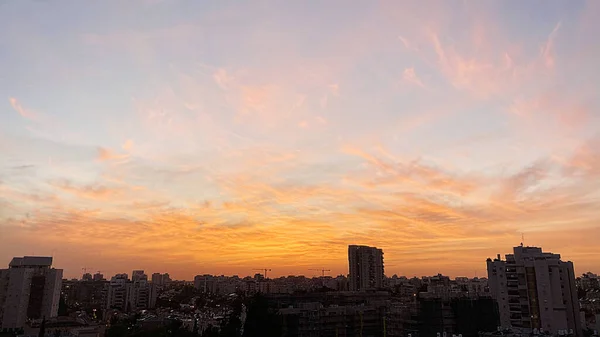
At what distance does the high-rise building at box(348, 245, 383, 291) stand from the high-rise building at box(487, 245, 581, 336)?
172 feet

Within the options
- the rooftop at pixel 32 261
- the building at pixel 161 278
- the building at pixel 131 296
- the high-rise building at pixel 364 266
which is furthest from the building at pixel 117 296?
the building at pixel 161 278

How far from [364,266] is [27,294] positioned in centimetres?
5625

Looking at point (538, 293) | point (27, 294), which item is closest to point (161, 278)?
point (27, 294)

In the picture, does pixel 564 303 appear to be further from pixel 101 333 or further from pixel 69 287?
pixel 69 287

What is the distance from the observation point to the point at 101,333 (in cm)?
3575

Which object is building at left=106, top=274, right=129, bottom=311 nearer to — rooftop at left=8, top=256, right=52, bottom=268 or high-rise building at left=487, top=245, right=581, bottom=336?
rooftop at left=8, top=256, right=52, bottom=268

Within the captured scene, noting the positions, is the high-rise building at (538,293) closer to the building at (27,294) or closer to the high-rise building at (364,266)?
the building at (27,294)

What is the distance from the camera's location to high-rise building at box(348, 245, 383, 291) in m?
85.4

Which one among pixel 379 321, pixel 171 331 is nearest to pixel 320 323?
pixel 379 321

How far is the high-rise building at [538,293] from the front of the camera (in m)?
30.5

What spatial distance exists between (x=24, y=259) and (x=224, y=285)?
73.3 metres

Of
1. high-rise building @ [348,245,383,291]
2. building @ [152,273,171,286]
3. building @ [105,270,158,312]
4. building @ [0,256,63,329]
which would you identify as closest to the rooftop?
building @ [0,256,63,329]

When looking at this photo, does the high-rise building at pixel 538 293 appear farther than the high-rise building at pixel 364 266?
No

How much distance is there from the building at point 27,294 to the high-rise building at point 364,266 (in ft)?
170
